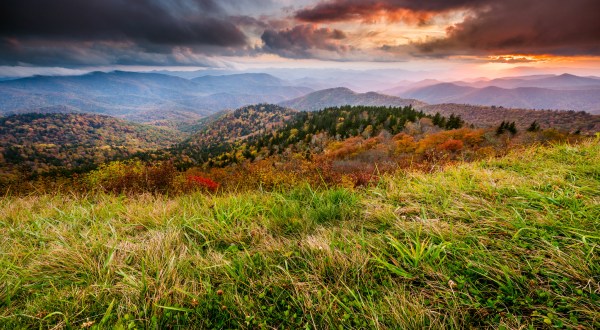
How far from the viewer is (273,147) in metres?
94.1

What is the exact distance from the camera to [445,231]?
270 cm

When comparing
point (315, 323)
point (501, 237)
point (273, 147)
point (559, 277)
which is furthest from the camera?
point (273, 147)

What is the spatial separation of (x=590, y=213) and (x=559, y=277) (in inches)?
55.2

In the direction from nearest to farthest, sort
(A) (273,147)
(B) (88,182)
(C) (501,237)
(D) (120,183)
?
(C) (501,237), (D) (120,183), (B) (88,182), (A) (273,147)

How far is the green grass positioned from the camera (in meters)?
1.83

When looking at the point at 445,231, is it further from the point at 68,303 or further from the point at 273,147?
the point at 273,147

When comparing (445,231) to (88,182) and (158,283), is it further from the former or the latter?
(88,182)

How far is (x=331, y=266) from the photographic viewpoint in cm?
233

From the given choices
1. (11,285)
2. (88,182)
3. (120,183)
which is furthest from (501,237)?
(88,182)

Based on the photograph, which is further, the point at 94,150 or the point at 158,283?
the point at 94,150

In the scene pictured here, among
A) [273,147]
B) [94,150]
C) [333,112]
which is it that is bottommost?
[94,150]

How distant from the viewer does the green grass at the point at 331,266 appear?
1.83 metres

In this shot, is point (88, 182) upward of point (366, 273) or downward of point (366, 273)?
downward

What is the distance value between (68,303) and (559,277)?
3940mm
